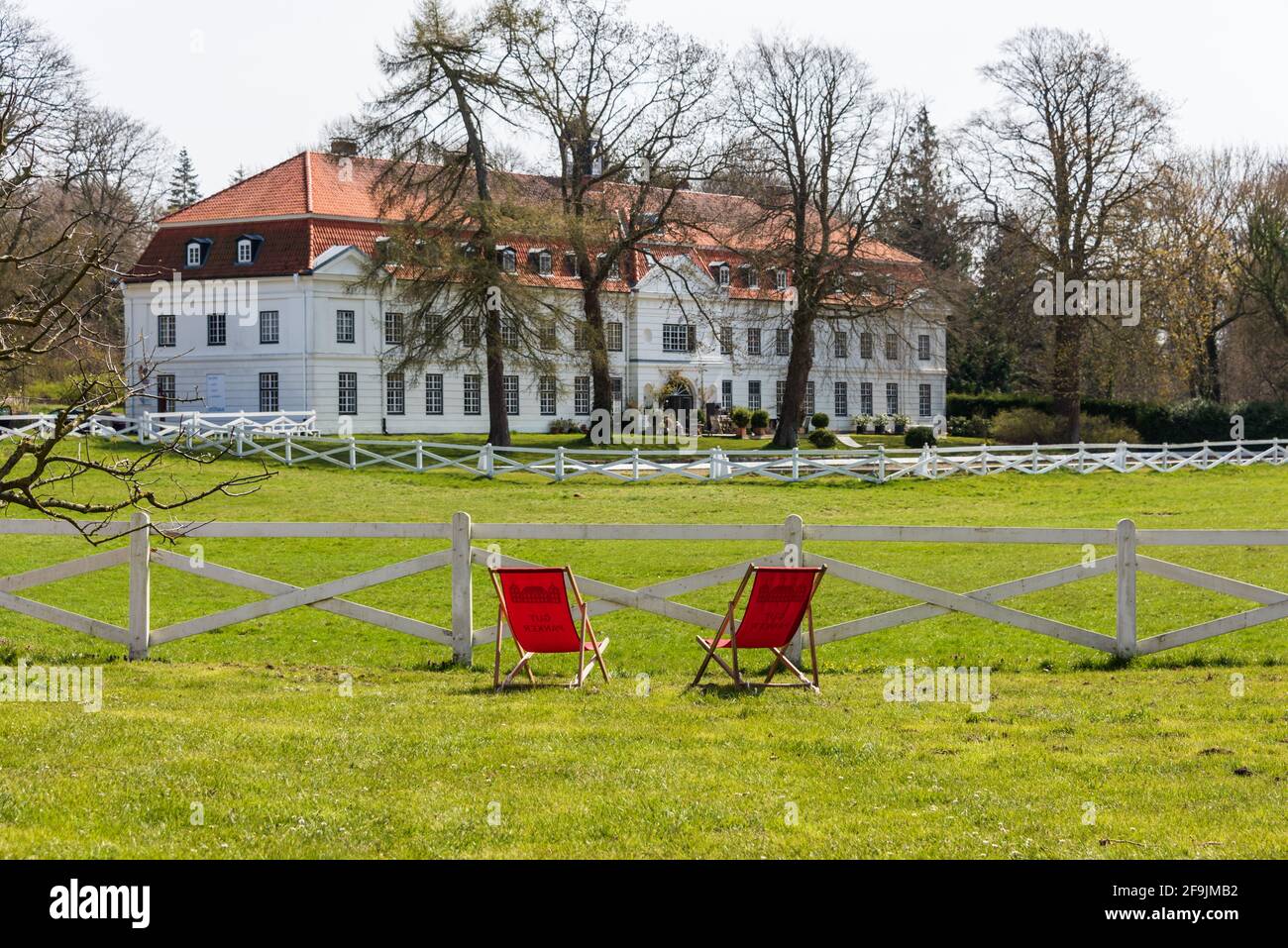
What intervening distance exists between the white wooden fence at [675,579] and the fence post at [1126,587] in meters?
0.01

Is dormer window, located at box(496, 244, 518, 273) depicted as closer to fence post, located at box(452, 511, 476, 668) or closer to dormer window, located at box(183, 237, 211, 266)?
dormer window, located at box(183, 237, 211, 266)

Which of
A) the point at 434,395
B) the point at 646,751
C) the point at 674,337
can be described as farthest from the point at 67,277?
the point at 674,337

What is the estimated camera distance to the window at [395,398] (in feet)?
183

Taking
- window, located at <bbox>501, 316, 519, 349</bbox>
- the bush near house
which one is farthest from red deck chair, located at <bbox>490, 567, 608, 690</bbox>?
the bush near house

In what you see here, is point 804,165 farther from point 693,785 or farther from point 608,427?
point 693,785

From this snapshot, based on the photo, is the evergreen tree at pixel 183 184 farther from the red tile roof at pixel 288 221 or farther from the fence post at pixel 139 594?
the fence post at pixel 139 594

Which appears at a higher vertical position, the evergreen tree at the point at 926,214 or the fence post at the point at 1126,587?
the evergreen tree at the point at 926,214

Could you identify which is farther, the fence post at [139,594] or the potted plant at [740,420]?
the potted plant at [740,420]

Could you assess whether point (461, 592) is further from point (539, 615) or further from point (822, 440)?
point (822, 440)

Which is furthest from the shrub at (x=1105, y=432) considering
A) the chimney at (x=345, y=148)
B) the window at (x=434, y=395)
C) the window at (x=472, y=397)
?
the chimney at (x=345, y=148)

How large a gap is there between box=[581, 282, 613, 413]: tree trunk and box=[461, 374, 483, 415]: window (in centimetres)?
923

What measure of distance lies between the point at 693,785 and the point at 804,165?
41572 millimetres

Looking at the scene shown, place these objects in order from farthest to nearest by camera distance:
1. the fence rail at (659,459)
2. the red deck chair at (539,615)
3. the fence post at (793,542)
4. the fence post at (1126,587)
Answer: the fence rail at (659,459), the fence post at (1126,587), the fence post at (793,542), the red deck chair at (539,615)
